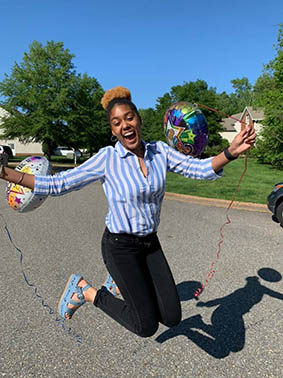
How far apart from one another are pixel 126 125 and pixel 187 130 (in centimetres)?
212

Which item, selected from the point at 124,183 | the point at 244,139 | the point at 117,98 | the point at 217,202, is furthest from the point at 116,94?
the point at 217,202

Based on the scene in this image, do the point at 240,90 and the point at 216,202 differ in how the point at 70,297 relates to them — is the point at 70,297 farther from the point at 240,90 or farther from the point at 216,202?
the point at 240,90

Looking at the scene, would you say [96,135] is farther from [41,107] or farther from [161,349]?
[161,349]

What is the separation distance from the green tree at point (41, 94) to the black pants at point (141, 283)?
73.1 feet

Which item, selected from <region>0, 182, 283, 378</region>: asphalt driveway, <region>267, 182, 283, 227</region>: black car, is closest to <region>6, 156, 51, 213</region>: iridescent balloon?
<region>0, 182, 283, 378</region>: asphalt driveway

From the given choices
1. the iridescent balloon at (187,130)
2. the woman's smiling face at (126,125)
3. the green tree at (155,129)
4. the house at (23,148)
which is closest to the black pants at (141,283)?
the woman's smiling face at (126,125)

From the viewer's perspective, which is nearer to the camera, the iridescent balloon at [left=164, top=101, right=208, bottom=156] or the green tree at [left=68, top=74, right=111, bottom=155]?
the iridescent balloon at [left=164, top=101, right=208, bottom=156]

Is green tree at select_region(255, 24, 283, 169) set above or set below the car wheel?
above

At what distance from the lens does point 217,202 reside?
979cm

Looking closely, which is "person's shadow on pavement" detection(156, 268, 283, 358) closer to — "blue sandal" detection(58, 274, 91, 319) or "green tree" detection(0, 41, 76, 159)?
"blue sandal" detection(58, 274, 91, 319)

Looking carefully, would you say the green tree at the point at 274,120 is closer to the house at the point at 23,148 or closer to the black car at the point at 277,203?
the black car at the point at 277,203

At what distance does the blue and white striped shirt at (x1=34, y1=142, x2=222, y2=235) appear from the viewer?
7.84 ft

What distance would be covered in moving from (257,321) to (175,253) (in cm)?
212

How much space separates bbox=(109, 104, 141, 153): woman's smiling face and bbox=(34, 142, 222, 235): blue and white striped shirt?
77 millimetres
